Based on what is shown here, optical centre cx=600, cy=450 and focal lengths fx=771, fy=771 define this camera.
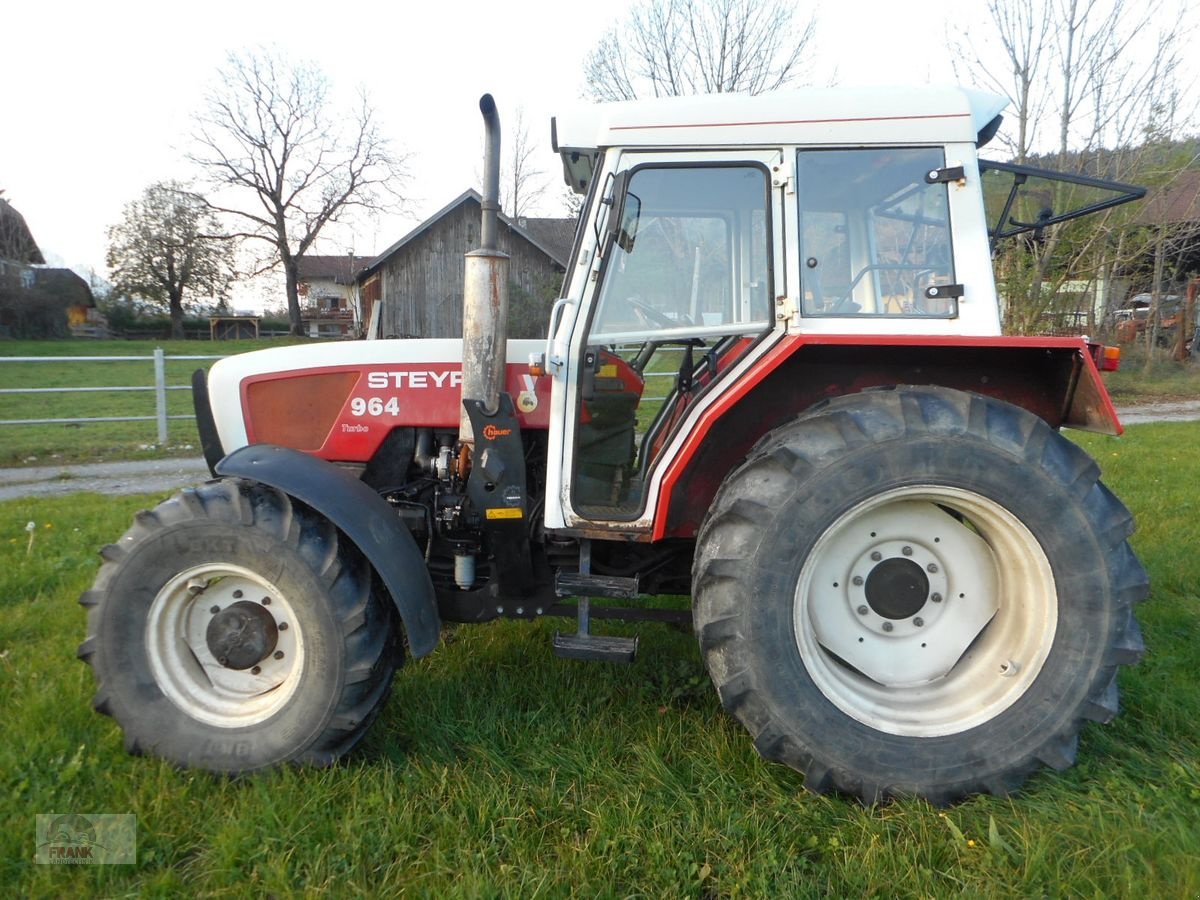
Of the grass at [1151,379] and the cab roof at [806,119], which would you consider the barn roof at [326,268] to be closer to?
the grass at [1151,379]

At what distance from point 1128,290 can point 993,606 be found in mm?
17129

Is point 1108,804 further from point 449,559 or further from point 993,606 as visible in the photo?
point 449,559

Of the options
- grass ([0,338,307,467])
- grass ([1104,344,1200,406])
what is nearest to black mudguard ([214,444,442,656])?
grass ([0,338,307,467])

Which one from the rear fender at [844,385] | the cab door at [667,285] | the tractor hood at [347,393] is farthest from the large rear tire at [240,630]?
the rear fender at [844,385]

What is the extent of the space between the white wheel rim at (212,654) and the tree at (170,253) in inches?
1650

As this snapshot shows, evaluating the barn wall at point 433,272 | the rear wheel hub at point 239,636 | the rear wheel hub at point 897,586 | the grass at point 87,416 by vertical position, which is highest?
the barn wall at point 433,272

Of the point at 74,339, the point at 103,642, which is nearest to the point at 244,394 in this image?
the point at 103,642

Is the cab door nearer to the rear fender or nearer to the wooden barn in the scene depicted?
the rear fender

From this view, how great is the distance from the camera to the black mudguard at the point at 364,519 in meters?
2.51

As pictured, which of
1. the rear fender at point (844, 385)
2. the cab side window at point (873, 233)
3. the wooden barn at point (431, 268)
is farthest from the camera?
the wooden barn at point (431, 268)

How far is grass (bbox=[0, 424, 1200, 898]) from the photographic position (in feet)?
6.85

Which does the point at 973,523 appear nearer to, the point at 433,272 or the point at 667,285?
the point at 667,285

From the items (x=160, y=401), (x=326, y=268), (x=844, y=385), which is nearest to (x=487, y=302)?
(x=844, y=385)

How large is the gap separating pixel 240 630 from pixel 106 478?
6361 mm
